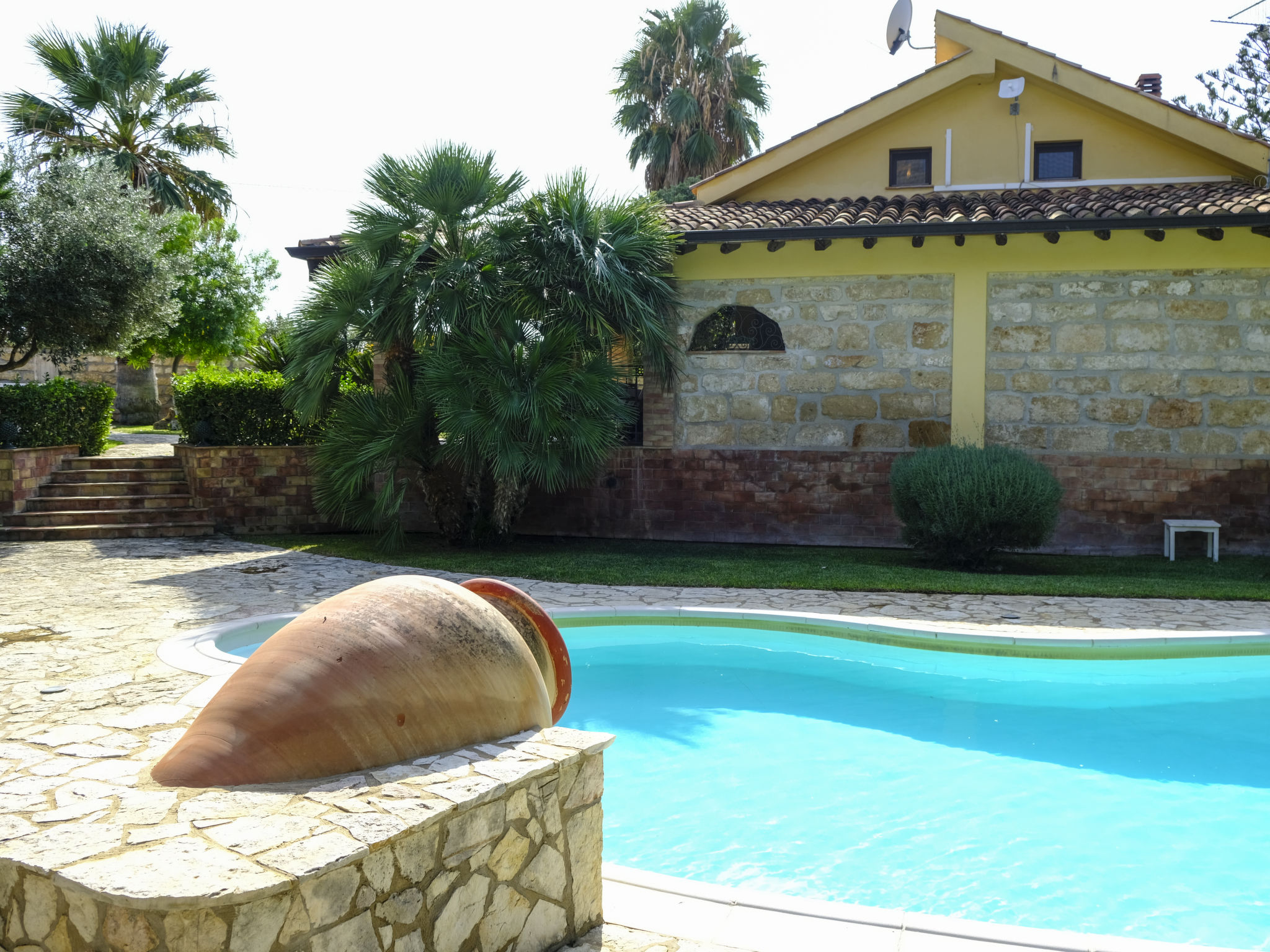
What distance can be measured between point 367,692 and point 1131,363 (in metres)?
10.5

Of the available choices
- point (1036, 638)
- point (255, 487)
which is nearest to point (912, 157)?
point (1036, 638)

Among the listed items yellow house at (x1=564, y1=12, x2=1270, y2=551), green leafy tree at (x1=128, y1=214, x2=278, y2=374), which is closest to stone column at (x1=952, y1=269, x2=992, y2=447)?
yellow house at (x1=564, y1=12, x2=1270, y2=551)

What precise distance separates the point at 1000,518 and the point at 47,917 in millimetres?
8957

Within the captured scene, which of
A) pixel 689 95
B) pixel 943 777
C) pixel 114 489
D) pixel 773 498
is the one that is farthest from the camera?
pixel 689 95

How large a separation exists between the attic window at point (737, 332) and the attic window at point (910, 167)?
409 cm

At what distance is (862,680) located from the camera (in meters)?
7.10

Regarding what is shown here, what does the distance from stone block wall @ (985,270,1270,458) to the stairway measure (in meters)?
10.6

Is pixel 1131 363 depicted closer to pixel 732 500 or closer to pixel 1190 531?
pixel 1190 531

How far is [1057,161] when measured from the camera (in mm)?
13930

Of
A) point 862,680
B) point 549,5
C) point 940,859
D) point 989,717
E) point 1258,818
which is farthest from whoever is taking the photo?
point 549,5

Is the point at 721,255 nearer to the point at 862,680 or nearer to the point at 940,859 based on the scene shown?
the point at 862,680

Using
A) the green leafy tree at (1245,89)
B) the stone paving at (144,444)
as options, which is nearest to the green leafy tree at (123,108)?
the stone paving at (144,444)

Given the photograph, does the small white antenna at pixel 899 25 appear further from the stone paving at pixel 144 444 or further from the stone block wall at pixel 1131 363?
the stone paving at pixel 144 444

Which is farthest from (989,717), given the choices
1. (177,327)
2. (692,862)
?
(177,327)
